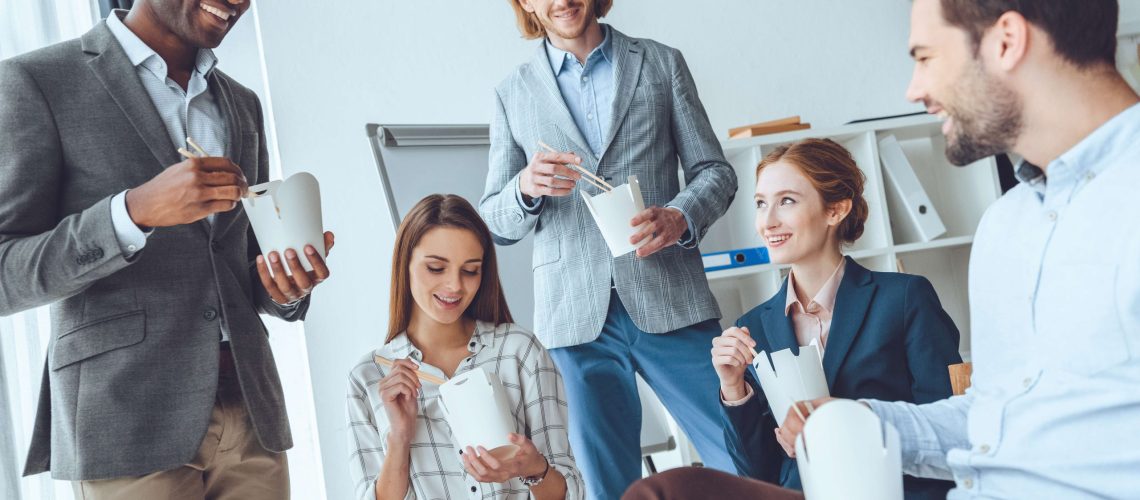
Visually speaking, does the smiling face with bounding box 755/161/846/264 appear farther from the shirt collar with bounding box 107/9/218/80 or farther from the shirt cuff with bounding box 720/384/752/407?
the shirt collar with bounding box 107/9/218/80

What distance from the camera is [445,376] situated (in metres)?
1.90

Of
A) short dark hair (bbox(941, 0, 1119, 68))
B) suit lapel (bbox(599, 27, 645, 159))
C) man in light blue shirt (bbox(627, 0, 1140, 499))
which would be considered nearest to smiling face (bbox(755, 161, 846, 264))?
suit lapel (bbox(599, 27, 645, 159))

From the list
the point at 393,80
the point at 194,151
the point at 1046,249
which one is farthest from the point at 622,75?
the point at 393,80

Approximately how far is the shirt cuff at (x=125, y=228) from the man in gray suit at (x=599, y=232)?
0.83m

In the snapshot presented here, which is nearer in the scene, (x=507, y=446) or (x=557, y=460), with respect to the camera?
(x=507, y=446)

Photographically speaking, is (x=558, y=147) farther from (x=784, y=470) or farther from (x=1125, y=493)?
(x=1125, y=493)

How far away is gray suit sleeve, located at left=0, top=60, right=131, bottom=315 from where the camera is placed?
1.36 m

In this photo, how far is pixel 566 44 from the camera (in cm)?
221

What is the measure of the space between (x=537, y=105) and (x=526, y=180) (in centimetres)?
27

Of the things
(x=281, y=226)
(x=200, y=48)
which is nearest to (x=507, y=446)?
(x=281, y=226)

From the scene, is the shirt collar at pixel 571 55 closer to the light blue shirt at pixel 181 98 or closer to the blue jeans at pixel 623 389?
the blue jeans at pixel 623 389

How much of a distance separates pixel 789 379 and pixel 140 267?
1034mm

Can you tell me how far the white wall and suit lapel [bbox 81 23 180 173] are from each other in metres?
1.60

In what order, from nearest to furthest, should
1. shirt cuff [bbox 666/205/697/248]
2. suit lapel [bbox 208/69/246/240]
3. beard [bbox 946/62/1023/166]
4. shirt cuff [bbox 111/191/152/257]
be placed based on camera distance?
beard [bbox 946/62/1023/166]
shirt cuff [bbox 111/191/152/257]
suit lapel [bbox 208/69/246/240]
shirt cuff [bbox 666/205/697/248]
